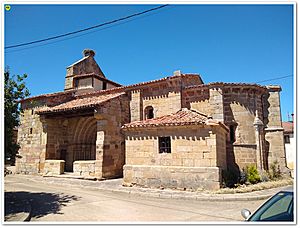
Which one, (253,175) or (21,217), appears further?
(253,175)

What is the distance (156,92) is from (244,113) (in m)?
4.81

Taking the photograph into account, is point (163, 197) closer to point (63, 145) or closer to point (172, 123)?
point (172, 123)

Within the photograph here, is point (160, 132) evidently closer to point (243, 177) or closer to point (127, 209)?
point (127, 209)

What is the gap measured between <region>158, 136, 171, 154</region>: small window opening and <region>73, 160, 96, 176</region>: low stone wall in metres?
4.31

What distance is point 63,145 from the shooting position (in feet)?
51.8

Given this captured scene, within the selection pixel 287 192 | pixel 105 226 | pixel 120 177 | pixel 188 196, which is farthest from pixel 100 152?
pixel 287 192

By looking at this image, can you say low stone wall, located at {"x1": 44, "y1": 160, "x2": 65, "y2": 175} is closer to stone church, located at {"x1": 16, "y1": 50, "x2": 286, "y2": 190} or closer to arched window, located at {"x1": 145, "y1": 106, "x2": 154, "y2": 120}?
stone church, located at {"x1": 16, "y1": 50, "x2": 286, "y2": 190}

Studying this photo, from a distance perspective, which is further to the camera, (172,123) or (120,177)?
(120,177)

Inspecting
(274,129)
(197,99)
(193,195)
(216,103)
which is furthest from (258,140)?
(193,195)

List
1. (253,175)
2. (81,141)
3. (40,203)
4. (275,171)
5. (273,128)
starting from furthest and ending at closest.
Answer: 1. (81,141)
2. (273,128)
3. (275,171)
4. (253,175)
5. (40,203)

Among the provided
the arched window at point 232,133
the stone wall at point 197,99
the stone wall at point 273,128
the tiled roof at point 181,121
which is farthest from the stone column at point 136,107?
the stone wall at point 273,128

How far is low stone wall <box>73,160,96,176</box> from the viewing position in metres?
12.6

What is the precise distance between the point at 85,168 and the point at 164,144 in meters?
5.14

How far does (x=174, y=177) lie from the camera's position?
949cm
